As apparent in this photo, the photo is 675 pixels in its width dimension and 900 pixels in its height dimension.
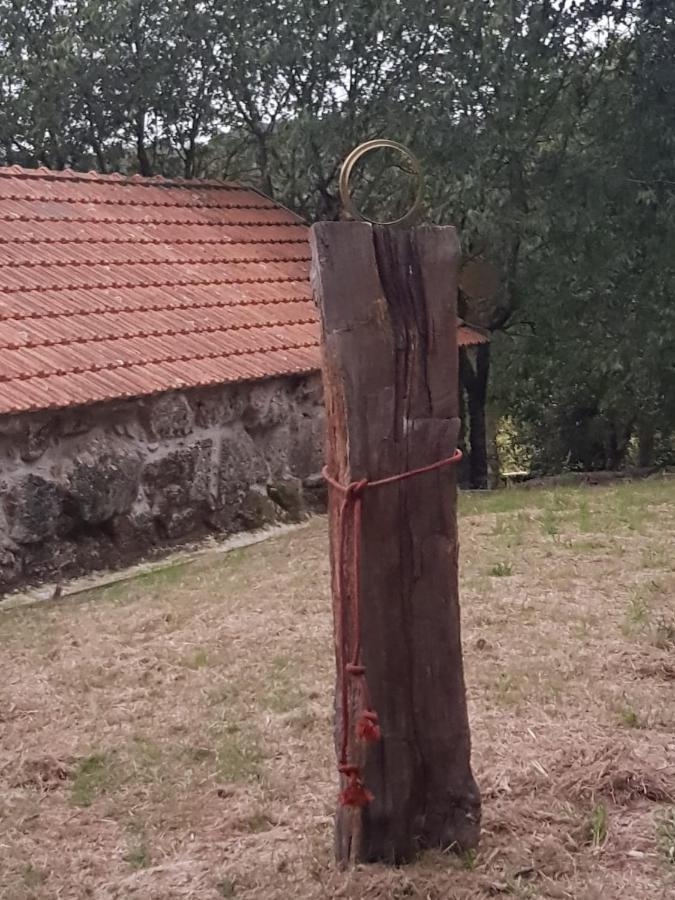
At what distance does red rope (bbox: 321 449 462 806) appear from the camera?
262 cm

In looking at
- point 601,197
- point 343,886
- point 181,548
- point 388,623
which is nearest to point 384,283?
point 388,623

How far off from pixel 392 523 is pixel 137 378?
4.55 m

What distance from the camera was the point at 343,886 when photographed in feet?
8.70

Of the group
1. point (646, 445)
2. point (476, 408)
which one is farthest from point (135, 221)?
point (646, 445)

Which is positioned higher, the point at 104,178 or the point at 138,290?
the point at 104,178

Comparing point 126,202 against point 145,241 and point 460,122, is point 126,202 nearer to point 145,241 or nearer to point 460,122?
point 145,241

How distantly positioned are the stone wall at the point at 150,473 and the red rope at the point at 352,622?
13.3ft

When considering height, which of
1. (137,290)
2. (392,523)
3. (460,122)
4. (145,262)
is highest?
(460,122)

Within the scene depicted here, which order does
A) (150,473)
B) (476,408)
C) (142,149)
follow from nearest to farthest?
(150,473) → (476,408) → (142,149)

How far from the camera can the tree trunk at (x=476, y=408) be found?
39.6 ft

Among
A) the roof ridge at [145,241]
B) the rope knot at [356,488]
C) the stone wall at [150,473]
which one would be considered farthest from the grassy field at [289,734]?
the roof ridge at [145,241]

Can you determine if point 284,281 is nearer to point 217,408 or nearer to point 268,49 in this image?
point 217,408

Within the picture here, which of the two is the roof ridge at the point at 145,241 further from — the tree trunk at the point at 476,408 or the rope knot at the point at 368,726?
the rope knot at the point at 368,726

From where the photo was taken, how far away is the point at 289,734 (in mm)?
3885
